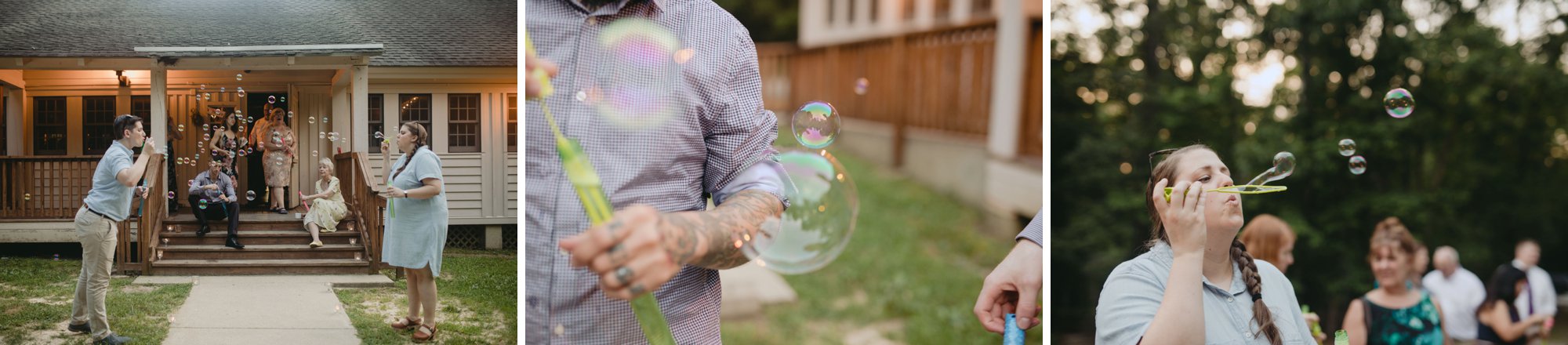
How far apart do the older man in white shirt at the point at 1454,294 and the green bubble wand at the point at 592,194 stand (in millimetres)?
4740

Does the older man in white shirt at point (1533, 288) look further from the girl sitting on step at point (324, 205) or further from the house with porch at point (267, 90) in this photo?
the girl sitting on step at point (324, 205)

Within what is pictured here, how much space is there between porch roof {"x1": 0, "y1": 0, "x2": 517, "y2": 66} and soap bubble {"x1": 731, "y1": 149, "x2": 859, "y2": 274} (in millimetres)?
836

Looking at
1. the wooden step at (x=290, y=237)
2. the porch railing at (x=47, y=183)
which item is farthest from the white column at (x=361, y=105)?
the porch railing at (x=47, y=183)

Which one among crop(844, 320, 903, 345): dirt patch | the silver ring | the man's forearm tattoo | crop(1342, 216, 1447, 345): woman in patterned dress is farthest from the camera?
crop(844, 320, 903, 345): dirt patch

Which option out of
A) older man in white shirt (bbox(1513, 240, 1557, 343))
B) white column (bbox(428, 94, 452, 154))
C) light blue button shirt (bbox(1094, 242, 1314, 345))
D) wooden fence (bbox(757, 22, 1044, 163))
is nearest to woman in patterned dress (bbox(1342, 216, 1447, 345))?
older man in white shirt (bbox(1513, 240, 1557, 343))

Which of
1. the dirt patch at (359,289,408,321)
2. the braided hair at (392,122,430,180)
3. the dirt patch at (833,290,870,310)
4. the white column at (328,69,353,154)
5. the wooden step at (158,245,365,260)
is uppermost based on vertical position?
the white column at (328,69,353,154)

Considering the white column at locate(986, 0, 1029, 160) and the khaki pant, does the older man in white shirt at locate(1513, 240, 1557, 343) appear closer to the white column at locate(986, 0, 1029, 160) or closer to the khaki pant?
the white column at locate(986, 0, 1029, 160)

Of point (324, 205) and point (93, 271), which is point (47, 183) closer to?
point (93, 271)

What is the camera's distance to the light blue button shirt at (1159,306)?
6.86 ft

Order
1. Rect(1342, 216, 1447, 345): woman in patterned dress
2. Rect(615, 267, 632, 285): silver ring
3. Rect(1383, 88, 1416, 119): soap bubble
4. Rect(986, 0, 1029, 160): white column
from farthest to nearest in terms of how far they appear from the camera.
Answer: Rect(986, 0, 1029, 160): white column, Rect(1342, 216, 1447, 345): woman in patterned dress, Rect(1383, 88, 1416, 119): soap bubble, Rect(615, 267, 632, 285): silver ring

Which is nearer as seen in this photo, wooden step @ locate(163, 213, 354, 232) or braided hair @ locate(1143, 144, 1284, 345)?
braided hair @ locate(1143, 144, 1284, 345)

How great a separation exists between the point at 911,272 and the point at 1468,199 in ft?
8.99

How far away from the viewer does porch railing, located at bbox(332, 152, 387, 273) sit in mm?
2838

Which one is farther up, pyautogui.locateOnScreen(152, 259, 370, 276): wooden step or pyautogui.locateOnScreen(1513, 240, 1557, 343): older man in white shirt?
pyautogui.locateOnScreen(152, 259, 370, 276): wooden step
